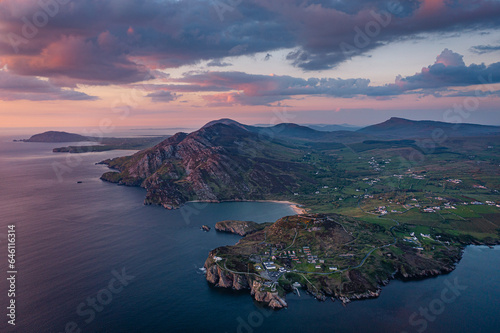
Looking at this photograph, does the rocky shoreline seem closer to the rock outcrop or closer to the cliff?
the cliff

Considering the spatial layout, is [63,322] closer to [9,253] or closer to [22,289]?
[22,289]

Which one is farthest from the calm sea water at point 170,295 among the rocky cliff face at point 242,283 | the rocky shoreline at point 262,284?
the rocky cliff face at point 242,283

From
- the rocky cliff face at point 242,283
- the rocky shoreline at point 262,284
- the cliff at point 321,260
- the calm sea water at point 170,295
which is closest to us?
the calm sea water at point 170,295

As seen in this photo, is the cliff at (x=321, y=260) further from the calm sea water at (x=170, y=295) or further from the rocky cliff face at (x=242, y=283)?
the calm sea water at (x=170, y=295)

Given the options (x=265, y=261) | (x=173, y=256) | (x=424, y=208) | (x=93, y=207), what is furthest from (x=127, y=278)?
(x=424, y=208)

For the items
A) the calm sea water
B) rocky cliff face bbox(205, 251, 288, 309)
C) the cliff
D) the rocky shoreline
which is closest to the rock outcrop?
the calm sea water

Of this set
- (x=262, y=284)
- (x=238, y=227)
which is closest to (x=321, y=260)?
(x=262, y=284)

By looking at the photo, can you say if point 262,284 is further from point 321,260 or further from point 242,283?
point 321,260

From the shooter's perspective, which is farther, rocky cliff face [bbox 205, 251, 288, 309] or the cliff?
the cliff
